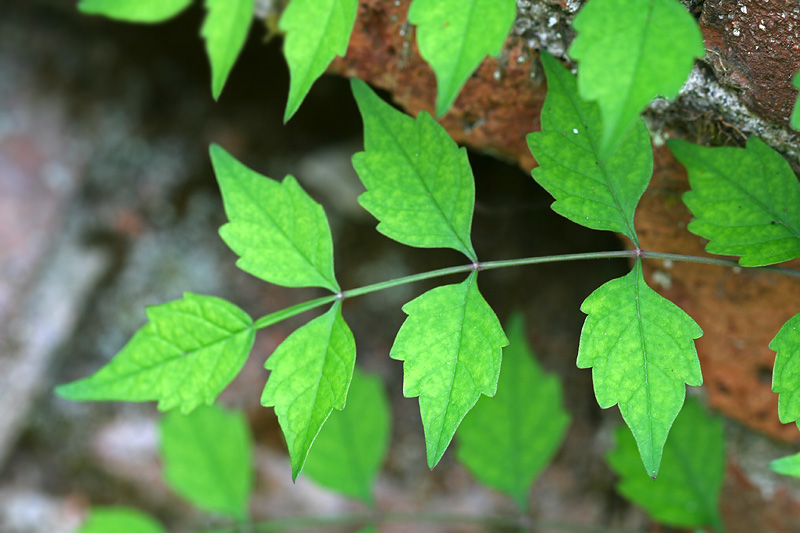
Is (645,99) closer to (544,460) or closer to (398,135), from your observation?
(398,135)

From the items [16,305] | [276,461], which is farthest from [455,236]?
[16,305]

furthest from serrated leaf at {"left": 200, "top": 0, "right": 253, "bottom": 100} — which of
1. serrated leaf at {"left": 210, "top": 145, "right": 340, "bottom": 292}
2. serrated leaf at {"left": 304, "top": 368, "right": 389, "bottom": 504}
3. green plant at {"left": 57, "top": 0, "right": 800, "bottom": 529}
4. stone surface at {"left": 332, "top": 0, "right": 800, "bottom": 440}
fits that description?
serrated leaf at {"left": 304, "top": 368, "right": 389, "bottom": 504}

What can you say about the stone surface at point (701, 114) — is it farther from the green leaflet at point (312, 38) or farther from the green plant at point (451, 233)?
the green leaflet at point (312, 38)

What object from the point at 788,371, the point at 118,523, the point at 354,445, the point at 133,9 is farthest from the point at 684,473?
the point at 133,9

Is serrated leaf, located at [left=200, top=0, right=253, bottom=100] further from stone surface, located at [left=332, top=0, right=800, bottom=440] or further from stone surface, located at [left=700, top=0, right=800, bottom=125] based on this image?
stone surface, located at [left=700, top=0, right=800, bottom=125]

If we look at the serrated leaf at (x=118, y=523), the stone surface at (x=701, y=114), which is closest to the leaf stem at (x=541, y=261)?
the stone surface at (x=701, y=114)

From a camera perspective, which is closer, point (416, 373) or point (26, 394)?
point (416, 373)

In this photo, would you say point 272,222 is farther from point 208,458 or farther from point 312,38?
point 208,458
